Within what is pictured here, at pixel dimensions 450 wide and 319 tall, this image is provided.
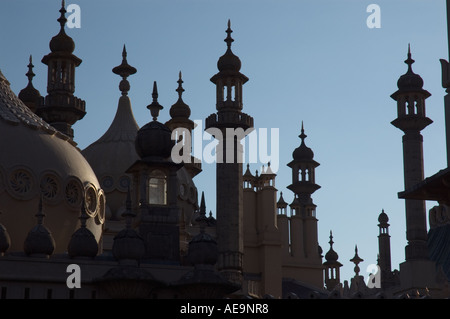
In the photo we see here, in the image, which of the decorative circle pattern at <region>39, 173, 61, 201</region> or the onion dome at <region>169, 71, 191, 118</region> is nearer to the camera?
the decorative circle pattern at <region>39, 173, 61, 201</region>

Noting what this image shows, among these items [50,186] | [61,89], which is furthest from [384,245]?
[50,186]

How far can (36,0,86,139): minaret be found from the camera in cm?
5069

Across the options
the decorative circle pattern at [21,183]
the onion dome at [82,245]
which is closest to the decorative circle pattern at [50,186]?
the decorative circle pattern at [21,183]

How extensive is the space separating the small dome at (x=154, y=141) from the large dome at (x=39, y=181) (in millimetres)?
Answer: 2932

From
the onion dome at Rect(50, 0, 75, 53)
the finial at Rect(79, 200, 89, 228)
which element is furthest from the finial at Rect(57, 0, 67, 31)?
the finial at Rect(79, 200, 89, 228)

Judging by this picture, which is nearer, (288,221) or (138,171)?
(138,171)

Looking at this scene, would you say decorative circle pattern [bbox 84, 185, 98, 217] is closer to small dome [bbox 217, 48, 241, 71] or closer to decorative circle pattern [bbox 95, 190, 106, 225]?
decorative circle pattern [bbox 95, 190, 106, 225]

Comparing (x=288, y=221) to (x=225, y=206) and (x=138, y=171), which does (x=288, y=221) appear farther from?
(x=138, y=171)

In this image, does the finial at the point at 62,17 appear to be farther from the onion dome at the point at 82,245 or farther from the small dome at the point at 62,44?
the onion dome at the point at 82,245

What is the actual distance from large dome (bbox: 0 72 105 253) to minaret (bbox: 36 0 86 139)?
24.3 feet

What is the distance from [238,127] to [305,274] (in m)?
9.10

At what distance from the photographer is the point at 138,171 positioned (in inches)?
1603

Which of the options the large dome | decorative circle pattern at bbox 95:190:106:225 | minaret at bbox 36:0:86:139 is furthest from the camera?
minaret at bbox 36:0:86:139
